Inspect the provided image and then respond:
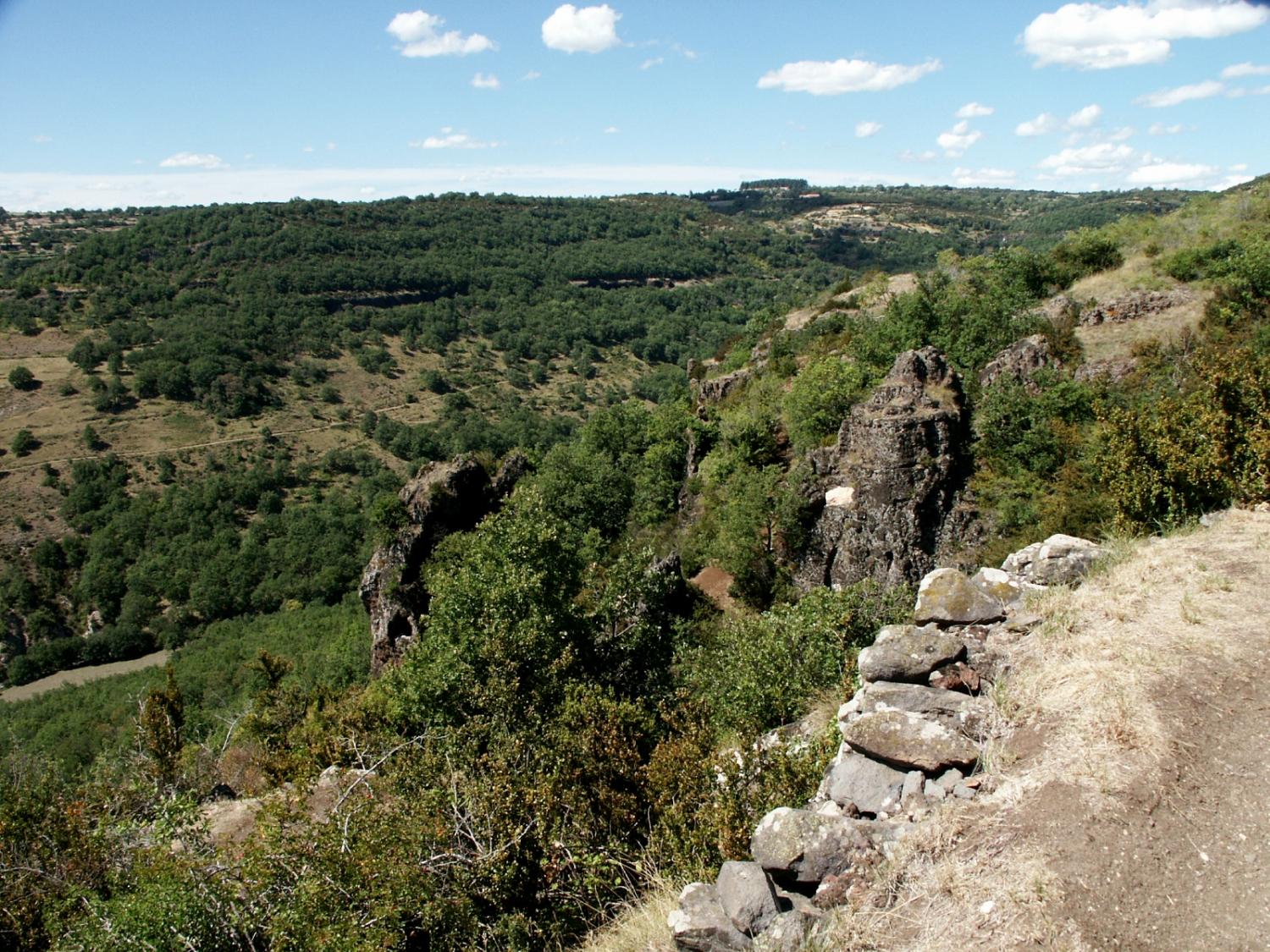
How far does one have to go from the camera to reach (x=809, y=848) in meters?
6.48

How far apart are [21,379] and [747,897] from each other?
110 meters

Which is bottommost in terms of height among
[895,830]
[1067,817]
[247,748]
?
[247,748]

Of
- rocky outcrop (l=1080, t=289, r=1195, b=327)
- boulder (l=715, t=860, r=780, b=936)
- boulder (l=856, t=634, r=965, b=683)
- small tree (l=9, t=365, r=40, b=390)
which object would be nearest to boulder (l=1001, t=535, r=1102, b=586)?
boulder (l=856, t=634, r=965, b=683)

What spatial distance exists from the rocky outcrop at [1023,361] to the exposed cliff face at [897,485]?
58.2 inches

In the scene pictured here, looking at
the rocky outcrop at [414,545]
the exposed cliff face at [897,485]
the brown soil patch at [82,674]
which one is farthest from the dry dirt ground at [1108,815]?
the brown soil patch at [82,674]

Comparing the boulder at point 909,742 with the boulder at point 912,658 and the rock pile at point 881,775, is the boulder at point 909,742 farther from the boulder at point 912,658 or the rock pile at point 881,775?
the boulder at point 912,658

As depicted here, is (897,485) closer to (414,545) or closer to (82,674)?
(414,545)

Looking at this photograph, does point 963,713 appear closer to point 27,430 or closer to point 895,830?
point 895,830

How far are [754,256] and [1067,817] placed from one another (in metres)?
172

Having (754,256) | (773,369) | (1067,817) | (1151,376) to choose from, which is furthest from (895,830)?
(754,256)

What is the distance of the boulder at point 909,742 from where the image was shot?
712 centimetres

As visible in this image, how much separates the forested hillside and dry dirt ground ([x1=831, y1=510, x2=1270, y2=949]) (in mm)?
2077

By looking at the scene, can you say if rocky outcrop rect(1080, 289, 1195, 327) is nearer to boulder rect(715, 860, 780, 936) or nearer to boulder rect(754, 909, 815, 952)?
boulder rect(715, 860, 780, 936)

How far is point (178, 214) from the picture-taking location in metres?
151
